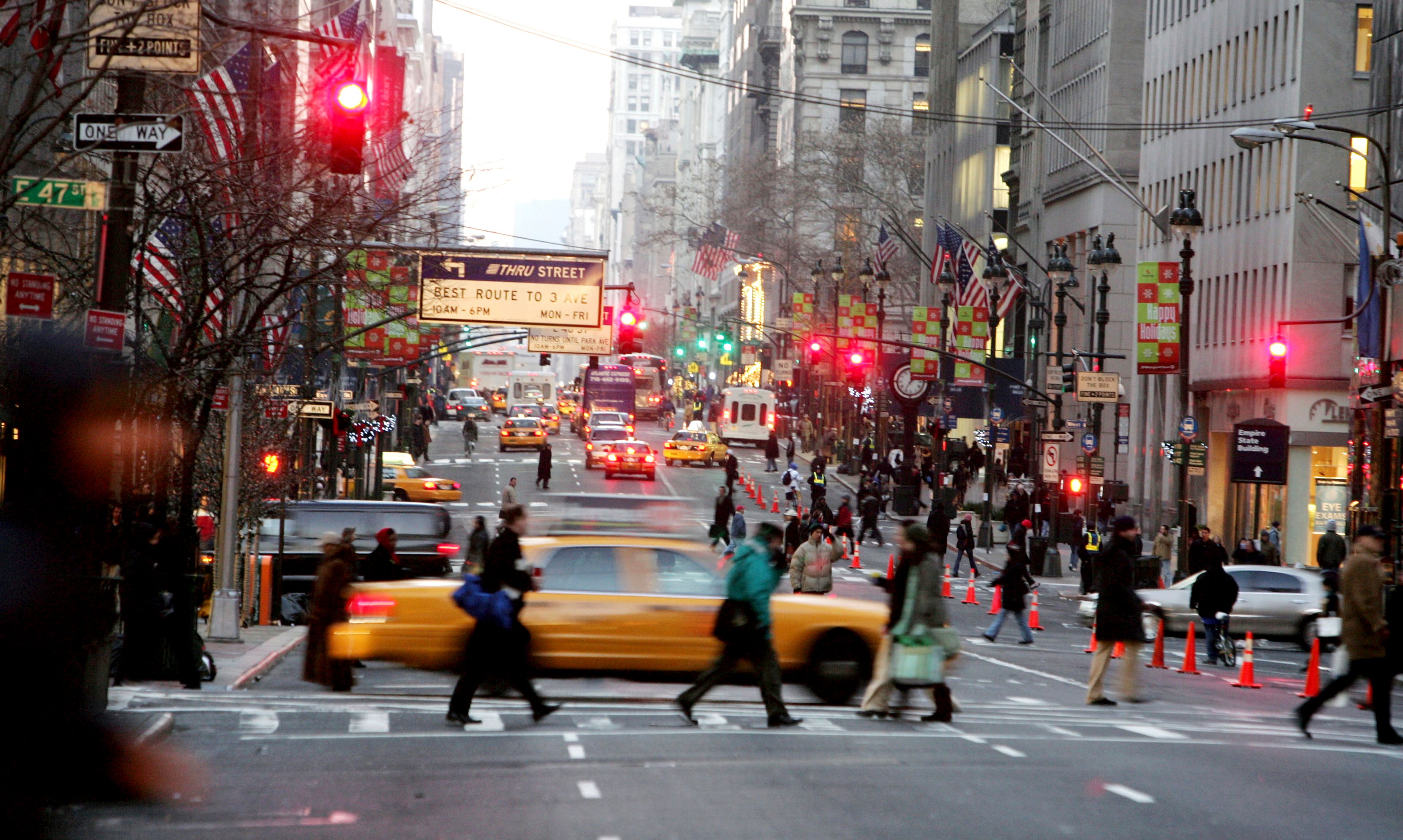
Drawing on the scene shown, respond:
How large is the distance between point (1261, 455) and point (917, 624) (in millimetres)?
24312

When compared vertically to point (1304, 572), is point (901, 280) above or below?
above

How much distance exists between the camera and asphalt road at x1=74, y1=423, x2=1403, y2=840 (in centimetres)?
1049

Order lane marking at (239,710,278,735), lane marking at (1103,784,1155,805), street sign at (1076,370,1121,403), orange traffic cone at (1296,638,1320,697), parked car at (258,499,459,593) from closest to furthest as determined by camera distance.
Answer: lane marking at (1103,784,1155,805)
lane marking at (239,710,278,735)
orange traffic cone at (1296,638,1320,697)
parked car at (258,499,459,593)
street sign at (1076,370,1121,403)

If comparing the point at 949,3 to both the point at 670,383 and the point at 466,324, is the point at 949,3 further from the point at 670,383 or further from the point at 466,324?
the point at 670,383

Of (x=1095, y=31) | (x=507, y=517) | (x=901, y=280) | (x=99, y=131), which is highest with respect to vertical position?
(x=1095, y=31)

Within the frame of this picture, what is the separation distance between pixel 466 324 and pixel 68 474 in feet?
98.3

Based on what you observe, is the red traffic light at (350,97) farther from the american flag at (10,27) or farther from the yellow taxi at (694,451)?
the yellow taxi at (694,451)

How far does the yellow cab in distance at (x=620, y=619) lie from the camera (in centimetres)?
1692

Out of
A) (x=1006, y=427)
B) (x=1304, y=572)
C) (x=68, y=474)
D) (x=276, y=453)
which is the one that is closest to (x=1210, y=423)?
(x=1006, y=427)

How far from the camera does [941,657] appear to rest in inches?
604

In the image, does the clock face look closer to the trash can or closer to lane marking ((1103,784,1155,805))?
the trash can

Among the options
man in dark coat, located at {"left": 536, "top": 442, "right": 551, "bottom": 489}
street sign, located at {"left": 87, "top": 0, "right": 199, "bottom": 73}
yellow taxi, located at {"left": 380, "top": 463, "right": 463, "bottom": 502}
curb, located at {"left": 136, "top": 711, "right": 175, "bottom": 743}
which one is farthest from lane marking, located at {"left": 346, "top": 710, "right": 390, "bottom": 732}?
man in dark coat, located at {"left": 536, "top": 442, "right": 551, "bottom": 489}

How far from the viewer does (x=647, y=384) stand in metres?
113

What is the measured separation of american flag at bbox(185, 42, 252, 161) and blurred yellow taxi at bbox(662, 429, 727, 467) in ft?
169
